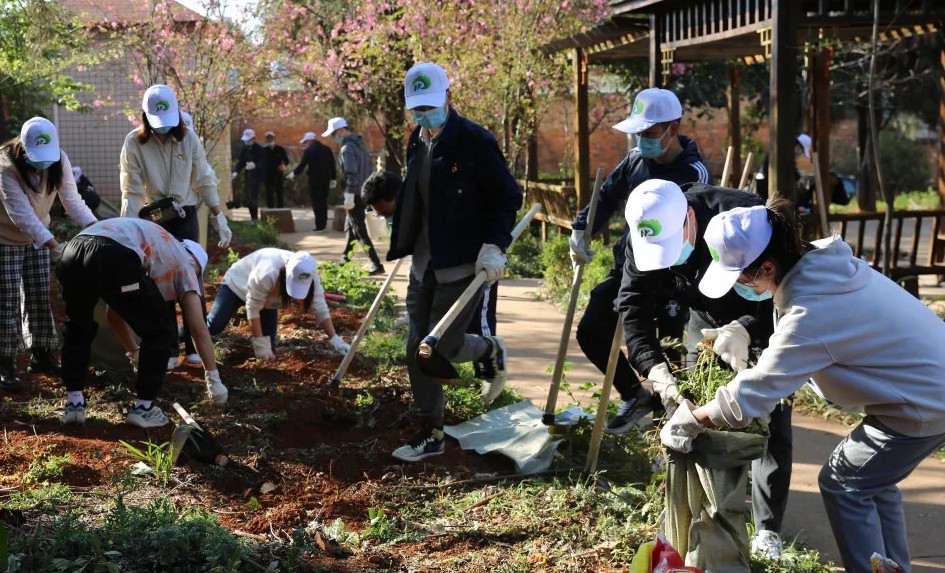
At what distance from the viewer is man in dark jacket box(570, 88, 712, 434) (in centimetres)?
527

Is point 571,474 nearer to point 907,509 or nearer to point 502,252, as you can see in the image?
point 502,252

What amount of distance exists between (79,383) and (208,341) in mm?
730

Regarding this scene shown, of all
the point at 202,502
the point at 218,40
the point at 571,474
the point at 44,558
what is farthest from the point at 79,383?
the point at 218,40

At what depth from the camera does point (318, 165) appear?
1878 cm

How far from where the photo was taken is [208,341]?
5.92 metres

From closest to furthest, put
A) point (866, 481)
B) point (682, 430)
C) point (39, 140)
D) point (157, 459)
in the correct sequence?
point (866, 481) < point (682, 430) < point (157, 459) < point (39, 140)

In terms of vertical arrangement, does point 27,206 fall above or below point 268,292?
above

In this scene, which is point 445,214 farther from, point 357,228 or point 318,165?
point 318,165

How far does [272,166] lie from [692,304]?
16.7 m

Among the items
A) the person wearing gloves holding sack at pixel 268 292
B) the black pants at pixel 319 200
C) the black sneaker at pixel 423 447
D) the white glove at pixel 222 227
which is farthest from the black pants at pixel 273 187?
the black sneaker at pixel 423 447

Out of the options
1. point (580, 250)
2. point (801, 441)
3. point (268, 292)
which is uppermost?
point (580, 250)

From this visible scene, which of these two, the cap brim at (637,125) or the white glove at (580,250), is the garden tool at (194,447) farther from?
the cap brim at (637,125)

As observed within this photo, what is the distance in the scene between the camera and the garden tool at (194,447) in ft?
16.9

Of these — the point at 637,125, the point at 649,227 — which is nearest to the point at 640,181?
the point at 637,125
